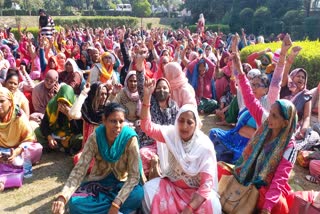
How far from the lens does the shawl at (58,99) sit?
176 inches

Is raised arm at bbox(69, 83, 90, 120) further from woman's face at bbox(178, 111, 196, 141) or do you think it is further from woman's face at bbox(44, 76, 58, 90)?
woman's face at bbox(178, 111, 196, 141)

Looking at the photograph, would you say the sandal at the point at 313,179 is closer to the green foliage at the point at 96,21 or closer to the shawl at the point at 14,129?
the shawl at the point at 14,129

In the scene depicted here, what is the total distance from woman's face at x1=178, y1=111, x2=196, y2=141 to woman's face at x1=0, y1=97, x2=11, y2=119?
2.05m

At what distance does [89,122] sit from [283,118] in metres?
2.32

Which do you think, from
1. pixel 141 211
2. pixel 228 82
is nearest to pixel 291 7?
pixel 228 82

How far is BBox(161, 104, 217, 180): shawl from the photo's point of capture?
2.79 meters

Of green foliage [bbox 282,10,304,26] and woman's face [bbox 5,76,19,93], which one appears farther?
green foliage [bbox 282,10,304,26]

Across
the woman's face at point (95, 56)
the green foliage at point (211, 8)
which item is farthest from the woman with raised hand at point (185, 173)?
the green foliage at point (211, 8)

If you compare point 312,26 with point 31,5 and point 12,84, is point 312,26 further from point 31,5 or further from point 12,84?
point 31,5

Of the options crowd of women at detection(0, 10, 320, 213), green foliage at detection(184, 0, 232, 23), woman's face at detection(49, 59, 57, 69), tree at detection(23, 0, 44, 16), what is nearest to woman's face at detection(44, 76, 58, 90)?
crowd of women at detection(0, 10, 320, 213)

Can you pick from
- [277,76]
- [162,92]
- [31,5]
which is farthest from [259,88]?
[31,5]

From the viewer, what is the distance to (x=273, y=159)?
2.86 meters

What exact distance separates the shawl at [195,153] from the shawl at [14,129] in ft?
6.40

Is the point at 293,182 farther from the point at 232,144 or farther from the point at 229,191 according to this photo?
the point at 229,191
